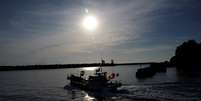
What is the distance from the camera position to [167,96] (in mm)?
62469

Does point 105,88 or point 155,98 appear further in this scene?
point 105,88

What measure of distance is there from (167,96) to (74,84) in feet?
145

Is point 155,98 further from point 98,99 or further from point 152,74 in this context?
point 152,74

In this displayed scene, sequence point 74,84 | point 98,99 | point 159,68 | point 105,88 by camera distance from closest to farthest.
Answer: point 98,99 → point 105,88 → point 74,84 → point 159,68

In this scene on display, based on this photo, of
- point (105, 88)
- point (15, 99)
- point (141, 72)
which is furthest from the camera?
point (141, 72)

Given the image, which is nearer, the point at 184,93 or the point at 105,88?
the point at 184,93

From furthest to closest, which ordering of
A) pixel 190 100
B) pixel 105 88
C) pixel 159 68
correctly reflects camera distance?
pixel 159 68 < pixel 105 88 < pixel 190 100

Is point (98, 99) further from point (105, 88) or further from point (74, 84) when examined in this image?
point (74, 84)

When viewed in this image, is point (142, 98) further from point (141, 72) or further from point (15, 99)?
point (141, 72)

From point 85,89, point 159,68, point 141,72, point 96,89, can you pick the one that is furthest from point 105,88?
point 159,68

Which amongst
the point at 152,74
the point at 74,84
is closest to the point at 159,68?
the point at 152,74

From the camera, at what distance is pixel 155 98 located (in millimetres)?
60000

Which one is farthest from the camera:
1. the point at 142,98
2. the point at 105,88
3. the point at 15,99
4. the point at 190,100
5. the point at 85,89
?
the point at 85,89

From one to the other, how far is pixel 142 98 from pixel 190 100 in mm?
9637
